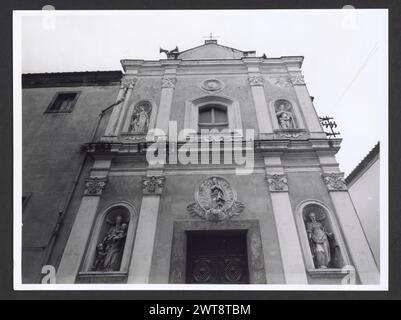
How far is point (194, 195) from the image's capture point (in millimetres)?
8531

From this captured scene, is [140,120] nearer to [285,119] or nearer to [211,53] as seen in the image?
[211,53]

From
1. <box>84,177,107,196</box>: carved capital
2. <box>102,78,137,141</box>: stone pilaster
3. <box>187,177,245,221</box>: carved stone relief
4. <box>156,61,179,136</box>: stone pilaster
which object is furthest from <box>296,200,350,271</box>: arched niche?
<box>102,78,137,141</box>: stone pilaster

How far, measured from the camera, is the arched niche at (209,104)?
10.1 m

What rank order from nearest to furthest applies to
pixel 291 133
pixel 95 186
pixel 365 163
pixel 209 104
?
pixel 365 163, pixel 95 186, pixel 291 133, pixel 209 104

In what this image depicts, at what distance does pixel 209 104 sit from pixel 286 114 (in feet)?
8.24

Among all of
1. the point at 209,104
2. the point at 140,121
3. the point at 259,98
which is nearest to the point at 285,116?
the point at 259,98

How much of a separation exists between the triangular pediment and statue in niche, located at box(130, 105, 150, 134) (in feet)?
9.30

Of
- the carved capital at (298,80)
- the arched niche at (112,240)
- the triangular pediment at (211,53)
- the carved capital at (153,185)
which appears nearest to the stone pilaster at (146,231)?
the carved capital at (153,185)

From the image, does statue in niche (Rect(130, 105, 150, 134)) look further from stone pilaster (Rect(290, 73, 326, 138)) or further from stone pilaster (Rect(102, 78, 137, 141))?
stone pilaster (Rect(290, 73, 326, 138))

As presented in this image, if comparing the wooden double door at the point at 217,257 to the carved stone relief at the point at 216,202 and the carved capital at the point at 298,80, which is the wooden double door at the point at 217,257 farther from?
the carved capital at the point at 298,80

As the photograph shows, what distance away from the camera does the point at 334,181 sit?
8633 mm
